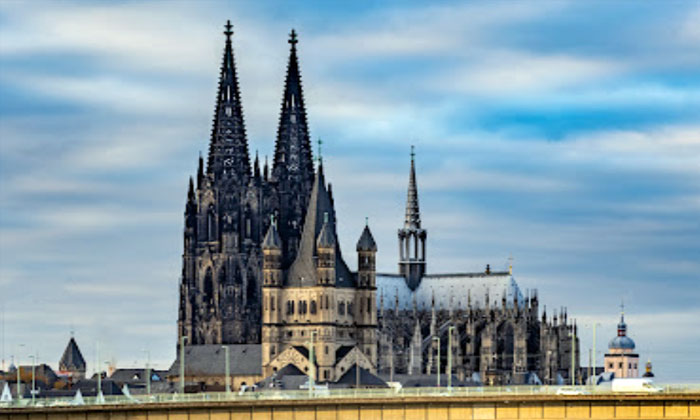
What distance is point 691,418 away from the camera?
371 feet

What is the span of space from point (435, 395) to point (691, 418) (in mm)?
14999

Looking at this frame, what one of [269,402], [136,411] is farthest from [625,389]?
[136,411]

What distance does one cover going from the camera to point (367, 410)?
382 ft

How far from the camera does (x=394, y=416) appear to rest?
382 ft

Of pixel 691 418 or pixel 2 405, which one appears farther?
pixel 2 405

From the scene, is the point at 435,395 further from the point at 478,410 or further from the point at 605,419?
the point at 605,419

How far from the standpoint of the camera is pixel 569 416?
115m

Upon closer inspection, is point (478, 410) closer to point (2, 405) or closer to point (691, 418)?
point (691, 418)

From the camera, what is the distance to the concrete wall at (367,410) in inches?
4513

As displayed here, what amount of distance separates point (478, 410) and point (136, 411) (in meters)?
19.7

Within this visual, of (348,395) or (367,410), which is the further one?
(348,395)

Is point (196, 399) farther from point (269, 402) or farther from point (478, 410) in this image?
point (478, 410)

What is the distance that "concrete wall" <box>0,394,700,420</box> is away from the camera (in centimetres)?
11462

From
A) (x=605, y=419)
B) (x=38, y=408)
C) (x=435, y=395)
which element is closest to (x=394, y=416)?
(x=435, y=395)
